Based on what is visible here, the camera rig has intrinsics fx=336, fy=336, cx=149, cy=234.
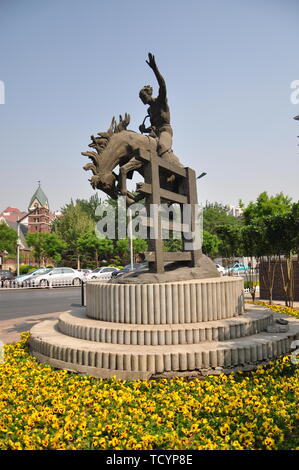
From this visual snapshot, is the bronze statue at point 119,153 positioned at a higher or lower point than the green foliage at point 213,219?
lower

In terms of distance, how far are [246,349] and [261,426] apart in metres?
1.77

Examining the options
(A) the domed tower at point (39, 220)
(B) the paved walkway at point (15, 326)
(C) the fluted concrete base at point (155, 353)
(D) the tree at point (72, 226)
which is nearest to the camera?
(C) the fluted concrete base at point (155, 353)

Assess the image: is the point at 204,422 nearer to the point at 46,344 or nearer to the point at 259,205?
the point at 46,344

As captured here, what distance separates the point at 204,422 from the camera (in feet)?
12.2

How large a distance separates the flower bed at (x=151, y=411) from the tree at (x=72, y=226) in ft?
152

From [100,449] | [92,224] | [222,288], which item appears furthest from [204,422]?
[92,224]

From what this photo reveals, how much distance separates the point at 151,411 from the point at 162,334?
162 cm

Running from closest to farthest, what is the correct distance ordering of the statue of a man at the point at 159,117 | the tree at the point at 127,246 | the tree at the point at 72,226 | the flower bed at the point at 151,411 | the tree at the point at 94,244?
the flower bed at the point at 151,411, the statue of a man at the point at 159,117, the tree at the point at 94,244, the tree at the point at 127,246, the tree at the point at 72,226

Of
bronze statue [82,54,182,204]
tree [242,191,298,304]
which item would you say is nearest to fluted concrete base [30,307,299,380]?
bronze statue [82,54,182,204]

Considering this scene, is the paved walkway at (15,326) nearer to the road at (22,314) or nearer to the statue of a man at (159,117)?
the road at (22,314)

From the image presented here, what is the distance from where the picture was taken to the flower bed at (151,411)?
3381mm

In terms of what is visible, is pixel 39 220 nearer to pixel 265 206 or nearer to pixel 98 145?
pixel 265 206

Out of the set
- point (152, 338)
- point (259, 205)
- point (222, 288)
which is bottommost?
point (152, 338)

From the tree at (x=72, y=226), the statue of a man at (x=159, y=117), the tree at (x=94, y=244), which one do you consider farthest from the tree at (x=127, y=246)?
the statue of a man at (x=159, y=117)
